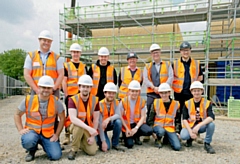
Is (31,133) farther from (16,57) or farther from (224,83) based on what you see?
(16,57)

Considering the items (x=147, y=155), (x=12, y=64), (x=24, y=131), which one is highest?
(x=12, y=64)

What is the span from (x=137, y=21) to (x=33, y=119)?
39.7 feet

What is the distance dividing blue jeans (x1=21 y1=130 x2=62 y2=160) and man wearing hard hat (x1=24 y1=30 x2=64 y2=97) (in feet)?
2.28

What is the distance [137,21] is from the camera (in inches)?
571

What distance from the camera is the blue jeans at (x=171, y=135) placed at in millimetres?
4090

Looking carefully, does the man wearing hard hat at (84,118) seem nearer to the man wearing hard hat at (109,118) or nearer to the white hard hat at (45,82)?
the man wearing hard hat at (109,118)

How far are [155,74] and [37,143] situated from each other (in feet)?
8.37

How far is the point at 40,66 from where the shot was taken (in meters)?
3.75

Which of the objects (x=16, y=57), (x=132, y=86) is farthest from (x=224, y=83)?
(x=16, y=57)

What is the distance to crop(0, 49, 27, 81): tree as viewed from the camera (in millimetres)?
44812

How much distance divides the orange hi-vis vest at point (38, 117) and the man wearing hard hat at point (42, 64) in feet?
0.75

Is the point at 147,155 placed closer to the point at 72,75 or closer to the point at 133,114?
the point at 133,114

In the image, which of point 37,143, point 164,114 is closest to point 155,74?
point 164,114

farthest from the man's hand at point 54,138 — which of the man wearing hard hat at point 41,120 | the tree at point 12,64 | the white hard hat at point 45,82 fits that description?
the tree at point 12,64
